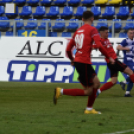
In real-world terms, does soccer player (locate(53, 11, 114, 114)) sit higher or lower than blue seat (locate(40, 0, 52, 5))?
lower

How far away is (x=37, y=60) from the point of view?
15.7 metres

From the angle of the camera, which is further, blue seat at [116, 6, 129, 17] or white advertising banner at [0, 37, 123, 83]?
blue seat at [116, 6, 129, 17]

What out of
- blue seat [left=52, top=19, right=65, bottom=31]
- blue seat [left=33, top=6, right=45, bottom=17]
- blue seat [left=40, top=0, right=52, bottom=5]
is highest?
blue seat [left=40, top=0, right=52, bottom=5]

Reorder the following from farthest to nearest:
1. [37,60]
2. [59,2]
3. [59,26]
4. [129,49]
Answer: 1. [59,2]
2. [59,26]
3. [37,60]
4. [129,49]

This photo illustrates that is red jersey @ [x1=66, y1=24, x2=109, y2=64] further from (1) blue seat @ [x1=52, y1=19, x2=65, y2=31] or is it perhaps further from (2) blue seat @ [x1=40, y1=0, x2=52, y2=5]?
(2) blue seat @ [x1=40, y1=0, x2=52, y2=5]

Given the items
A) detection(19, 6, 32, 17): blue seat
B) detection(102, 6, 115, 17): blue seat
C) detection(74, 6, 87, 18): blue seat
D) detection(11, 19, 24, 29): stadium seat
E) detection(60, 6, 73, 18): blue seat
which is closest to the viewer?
detection(11, 19, 24, 29): stadium seat

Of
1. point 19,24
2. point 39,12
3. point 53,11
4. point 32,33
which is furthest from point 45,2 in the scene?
point 32,33

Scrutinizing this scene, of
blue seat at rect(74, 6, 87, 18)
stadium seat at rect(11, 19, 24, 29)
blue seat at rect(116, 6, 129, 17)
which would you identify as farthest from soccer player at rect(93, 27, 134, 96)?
blue seat at rect(74, 6, 87, 18)

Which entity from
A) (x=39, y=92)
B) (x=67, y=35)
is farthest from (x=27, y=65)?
(x=39, y=92)

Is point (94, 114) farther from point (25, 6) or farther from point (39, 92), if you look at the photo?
point (25, 6)

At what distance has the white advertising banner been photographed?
15.3 meters

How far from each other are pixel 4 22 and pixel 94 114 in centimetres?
1030

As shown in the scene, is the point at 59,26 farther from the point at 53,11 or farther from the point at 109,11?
the point at 53,11

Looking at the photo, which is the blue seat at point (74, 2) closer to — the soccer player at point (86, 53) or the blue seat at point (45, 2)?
the blue seat at point (45, 2)
